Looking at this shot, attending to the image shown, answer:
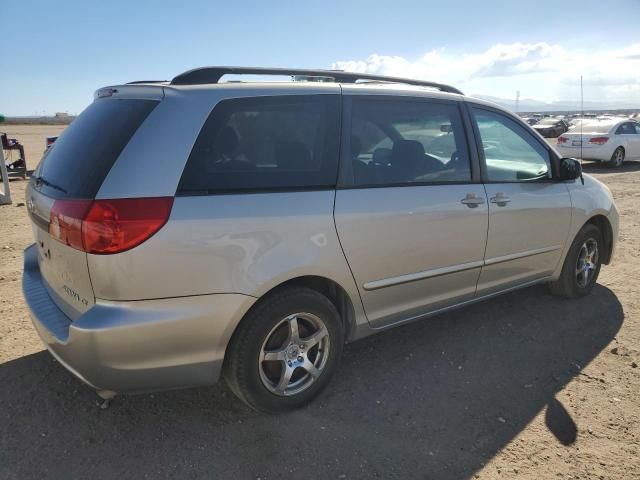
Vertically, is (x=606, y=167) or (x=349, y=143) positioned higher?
(x=349, y=143)

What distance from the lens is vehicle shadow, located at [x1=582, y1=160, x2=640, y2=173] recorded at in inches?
584

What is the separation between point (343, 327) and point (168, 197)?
1309mm

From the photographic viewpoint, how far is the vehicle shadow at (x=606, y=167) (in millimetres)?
14840

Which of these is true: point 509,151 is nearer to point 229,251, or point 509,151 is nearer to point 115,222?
point 229,251

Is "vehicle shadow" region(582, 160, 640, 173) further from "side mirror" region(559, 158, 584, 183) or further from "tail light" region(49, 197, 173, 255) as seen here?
"tail light" region(49, 197, 173, 255)

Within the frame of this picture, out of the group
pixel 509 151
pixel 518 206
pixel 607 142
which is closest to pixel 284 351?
pixel 518 206

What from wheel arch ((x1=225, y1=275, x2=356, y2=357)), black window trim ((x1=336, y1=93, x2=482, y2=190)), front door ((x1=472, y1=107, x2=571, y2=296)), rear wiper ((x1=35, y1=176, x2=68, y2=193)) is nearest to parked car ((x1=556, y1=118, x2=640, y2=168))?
front door ((x1=472, y1=107, x2=571, y2=296))

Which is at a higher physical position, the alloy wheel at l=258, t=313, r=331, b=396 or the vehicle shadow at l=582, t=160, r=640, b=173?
the alloy wheel at l=258, t=313, r=331, b=396

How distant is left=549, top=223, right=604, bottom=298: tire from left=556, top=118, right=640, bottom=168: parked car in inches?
458

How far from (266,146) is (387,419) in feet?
5.41

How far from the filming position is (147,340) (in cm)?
230

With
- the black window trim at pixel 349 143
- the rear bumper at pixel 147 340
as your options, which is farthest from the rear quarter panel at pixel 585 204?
the rear bumper at pixel 147 340

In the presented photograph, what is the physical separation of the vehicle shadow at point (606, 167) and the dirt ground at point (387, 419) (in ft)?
41.9

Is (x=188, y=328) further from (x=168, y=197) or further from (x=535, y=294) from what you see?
(x=535, y=294)
